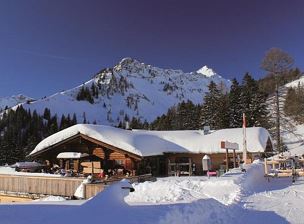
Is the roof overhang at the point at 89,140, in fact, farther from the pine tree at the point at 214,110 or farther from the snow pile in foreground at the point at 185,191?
the pine tree at the point at 214,110

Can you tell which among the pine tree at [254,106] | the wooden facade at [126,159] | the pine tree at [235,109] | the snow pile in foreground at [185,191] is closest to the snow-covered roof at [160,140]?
the wooden facade at [126,159]

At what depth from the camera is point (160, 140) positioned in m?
30.2

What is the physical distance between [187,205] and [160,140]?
20253mm

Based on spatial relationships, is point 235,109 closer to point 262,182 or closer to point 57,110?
point 262,182

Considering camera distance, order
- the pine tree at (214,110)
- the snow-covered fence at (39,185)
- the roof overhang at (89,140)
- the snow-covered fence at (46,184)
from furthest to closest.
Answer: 1. the pine tree at (214,110)
2. the roof overhang at (89,140)
3. the snow-covered fence at (39,185)
4. the snow-covered fence at (46,184)

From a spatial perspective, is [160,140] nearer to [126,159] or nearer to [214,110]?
[126,159]

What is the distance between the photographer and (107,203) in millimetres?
8461

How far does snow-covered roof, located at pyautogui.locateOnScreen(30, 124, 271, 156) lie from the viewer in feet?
89.4

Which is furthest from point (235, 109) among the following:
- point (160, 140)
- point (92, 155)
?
point (92, 155)

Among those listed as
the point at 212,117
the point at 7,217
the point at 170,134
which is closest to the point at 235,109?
the point at 212,117

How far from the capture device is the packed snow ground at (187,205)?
7466mm

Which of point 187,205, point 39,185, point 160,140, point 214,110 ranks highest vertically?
point 214,110

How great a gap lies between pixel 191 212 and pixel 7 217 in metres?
4.47

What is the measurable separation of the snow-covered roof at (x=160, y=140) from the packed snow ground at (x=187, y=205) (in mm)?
→ 11000
